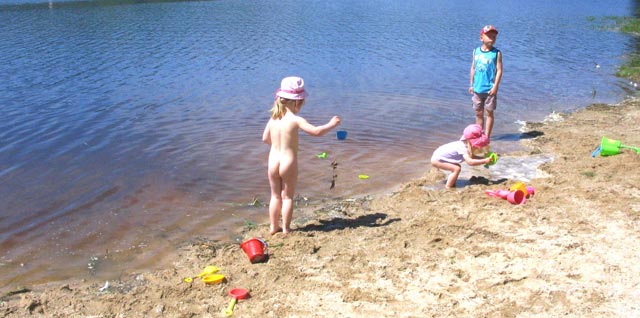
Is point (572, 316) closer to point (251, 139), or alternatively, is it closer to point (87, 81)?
point (251, 139)

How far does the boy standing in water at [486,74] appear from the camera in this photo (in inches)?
355

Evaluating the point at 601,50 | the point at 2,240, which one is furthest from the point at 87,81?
the point at 601,50

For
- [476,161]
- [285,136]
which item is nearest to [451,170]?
[476,161]

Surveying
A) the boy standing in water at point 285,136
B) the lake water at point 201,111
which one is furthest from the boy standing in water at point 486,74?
the boy standing in water at point 285,136

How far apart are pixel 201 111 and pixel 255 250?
24.6 ft

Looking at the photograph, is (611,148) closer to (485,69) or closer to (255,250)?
(485,69)

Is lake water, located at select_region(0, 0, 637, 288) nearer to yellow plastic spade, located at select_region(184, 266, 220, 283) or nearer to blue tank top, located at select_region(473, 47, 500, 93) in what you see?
yellow plastic spade, located at select_region(184, 266, 220, 283)

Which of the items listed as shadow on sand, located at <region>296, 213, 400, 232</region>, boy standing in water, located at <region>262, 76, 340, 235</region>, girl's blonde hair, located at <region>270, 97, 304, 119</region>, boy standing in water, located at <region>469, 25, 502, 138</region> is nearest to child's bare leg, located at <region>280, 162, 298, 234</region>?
boy standing in water, located at <region>262, 76, 340, 235</region>

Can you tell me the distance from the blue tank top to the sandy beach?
2.65 metres

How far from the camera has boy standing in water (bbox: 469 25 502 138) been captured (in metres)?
9.02

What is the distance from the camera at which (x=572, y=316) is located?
420 cm

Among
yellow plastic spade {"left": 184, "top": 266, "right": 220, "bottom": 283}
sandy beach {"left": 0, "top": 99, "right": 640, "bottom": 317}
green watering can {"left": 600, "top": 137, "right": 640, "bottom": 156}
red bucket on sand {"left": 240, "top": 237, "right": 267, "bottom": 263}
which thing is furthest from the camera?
green watering can {"left": 600, "top": 137, "right": 640, "bottom": 156}

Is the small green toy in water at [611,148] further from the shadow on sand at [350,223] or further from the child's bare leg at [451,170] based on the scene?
the shadow on sand at [350,223]

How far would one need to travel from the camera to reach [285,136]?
564 centimetres
